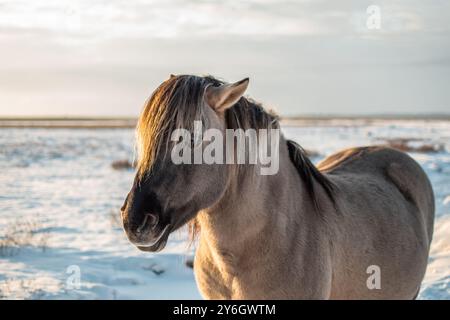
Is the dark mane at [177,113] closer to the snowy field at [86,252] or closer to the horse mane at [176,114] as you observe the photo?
the horse mane at [176,114]

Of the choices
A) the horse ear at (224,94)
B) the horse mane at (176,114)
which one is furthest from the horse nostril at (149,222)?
the horse ear at (224,94)

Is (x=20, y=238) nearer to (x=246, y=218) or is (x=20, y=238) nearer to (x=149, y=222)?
(x=246, y=218)

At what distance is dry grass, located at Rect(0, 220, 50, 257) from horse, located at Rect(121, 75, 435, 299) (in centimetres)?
517

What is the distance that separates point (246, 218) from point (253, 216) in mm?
44

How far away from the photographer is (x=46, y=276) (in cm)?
620

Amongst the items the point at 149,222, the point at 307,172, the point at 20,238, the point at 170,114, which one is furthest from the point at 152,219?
the point at 20,238

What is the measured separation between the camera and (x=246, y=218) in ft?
8.77

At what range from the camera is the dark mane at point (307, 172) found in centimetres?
311

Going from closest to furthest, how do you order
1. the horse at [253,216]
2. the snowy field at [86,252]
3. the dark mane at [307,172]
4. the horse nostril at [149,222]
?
1. the horse nostril at [149,222]
2. the horse at [253,216]
3. the dark mane at [307,172]
4. the snowy field at [86,252]

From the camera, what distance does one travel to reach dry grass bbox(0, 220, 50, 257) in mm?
7204

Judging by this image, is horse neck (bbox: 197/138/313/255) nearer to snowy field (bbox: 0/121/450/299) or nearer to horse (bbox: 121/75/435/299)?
horse (bbox: 121/75/435/299)
